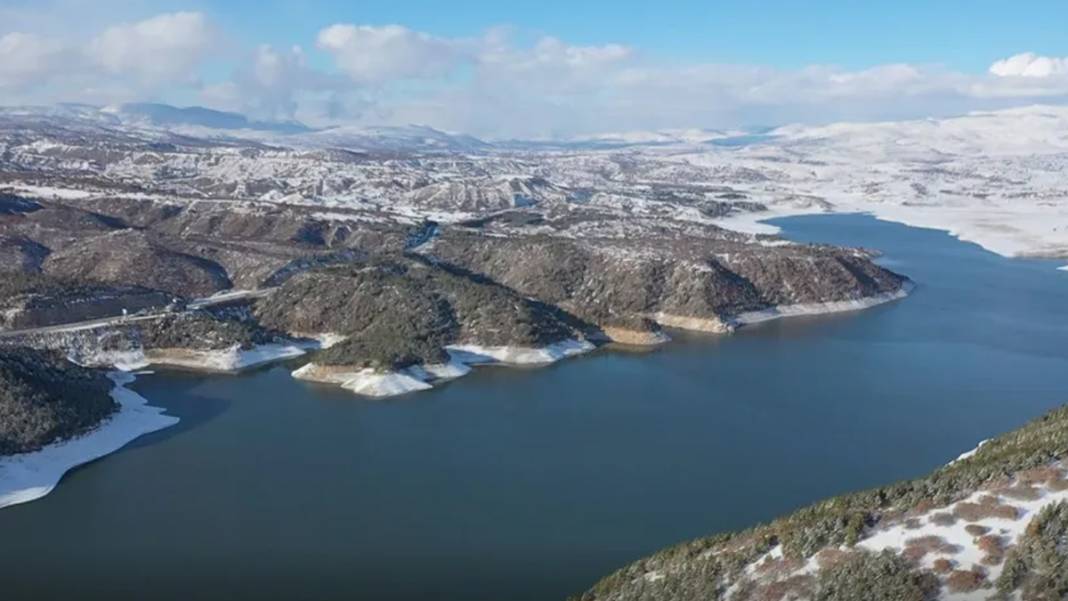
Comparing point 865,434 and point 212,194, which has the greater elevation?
point 212,194

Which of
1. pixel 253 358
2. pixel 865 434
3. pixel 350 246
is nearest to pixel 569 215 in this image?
pixel 350 246

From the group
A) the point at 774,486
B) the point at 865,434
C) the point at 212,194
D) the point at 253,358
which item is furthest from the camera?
the point at 212,194

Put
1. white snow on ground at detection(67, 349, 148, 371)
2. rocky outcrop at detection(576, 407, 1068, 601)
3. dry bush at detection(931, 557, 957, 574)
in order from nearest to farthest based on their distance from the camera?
rocky outcrop at detection(576, 407, 1068, 601), dry bush at detection(931, 557, 957, 574), white snow on ground at detection(67, 349, 148, 371)

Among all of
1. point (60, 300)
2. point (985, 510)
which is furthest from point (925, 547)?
point (60, 300)

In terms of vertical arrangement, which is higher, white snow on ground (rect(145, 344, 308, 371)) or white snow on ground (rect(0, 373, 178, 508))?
white snow on ground (rect(145, 344, 308, 371))

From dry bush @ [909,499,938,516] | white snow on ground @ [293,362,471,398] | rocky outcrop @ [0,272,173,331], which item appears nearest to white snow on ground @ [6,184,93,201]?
rocky outcrop @ [0,272,173,331]

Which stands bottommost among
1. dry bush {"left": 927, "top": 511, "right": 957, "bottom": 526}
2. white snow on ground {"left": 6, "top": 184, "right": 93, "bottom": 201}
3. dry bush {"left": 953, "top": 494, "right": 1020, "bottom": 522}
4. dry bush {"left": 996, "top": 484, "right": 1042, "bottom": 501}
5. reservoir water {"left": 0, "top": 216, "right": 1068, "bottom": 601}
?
reservoir water {"left": 0, "top": 216, "right": 1068, "bottom": 601}

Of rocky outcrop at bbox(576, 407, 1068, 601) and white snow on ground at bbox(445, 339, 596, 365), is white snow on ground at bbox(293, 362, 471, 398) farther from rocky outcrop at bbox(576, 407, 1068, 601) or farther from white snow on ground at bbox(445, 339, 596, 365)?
rocky outcrop at bbox(576, 407, 1068, 601)

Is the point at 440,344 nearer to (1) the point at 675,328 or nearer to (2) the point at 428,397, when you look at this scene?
(2) the point at 428,397
